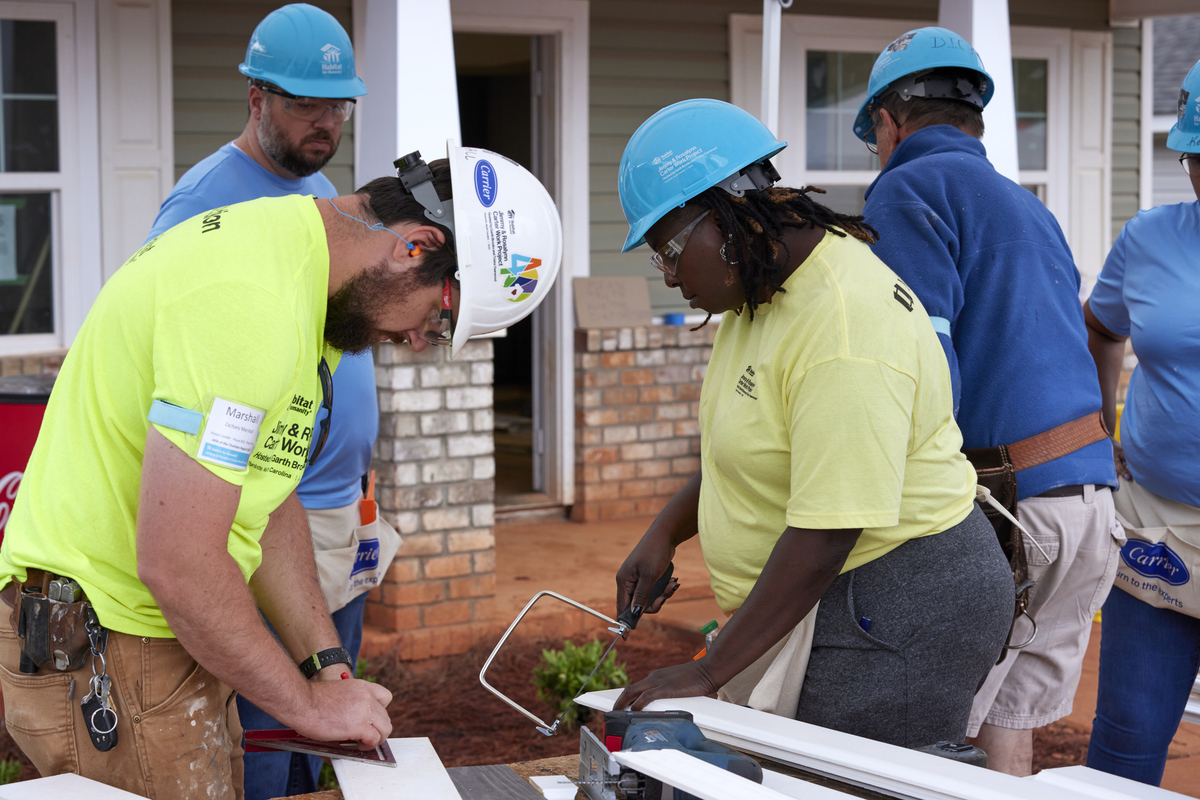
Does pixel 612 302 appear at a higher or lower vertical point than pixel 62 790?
higher

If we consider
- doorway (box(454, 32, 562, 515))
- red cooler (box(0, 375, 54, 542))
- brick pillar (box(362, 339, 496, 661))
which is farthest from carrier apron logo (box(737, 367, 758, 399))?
doorway (box(454, 32, 562, 515))

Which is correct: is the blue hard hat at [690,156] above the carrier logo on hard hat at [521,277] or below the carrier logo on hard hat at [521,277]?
above

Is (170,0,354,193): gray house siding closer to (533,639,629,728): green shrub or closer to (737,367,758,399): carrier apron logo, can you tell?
(533,639,629,728): green shrub

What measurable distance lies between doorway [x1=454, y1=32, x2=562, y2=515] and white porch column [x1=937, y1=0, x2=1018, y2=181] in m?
2.69

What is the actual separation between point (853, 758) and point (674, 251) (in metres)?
0.94

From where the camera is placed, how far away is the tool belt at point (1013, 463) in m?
2.76

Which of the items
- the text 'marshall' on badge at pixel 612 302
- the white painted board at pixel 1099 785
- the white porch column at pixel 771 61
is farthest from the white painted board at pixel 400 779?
the text 'marshall' on badge at pixel 612 302

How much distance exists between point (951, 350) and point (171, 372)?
1.63m

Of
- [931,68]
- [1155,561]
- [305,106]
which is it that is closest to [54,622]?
[305,106]

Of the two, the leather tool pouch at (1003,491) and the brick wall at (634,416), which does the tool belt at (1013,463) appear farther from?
the brick wall at (634,416)

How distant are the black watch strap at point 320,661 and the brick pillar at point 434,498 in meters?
3.00

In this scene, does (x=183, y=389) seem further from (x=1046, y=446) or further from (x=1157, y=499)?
(x=1157, y=499)

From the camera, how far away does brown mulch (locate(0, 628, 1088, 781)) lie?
177 inches

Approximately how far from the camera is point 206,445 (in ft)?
5.75
